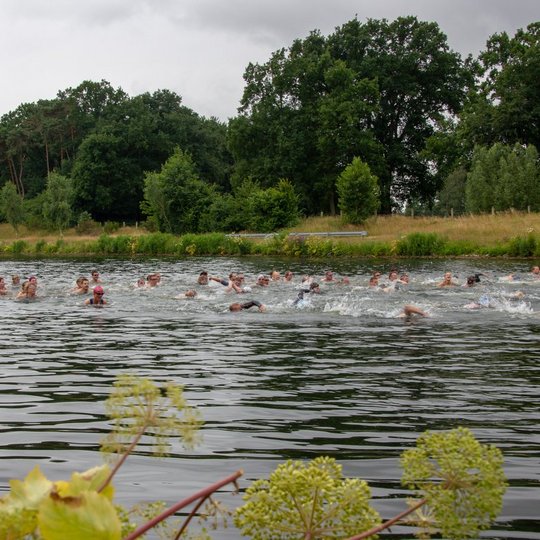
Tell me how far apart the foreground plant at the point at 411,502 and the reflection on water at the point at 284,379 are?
3136 mm

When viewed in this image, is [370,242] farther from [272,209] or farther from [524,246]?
[272,209]

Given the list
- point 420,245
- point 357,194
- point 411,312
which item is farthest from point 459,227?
point 411,312

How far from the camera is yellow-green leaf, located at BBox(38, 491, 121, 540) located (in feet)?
6.05

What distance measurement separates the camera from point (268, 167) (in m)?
71.8

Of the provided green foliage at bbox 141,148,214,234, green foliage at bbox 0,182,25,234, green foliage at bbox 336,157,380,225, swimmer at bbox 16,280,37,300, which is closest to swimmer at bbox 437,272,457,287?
swimmer at bbox 16,280,37,300

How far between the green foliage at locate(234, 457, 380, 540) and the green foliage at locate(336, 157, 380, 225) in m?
55.0

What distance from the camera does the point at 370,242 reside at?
50281 mm

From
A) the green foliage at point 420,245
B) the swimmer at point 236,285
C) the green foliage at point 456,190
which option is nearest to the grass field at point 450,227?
the green foliage at point 420,245

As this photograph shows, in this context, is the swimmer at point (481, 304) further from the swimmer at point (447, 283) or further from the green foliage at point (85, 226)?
the green foliage at point (85, 226)

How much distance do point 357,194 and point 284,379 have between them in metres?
45.8

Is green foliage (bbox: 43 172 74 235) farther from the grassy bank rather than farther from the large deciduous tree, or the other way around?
the large deciduous tree

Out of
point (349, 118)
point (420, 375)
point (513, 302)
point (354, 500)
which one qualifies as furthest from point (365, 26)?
point (354, 500)

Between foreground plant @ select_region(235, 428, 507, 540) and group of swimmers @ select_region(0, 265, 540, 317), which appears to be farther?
group of swimmers @ select_region(0, 265, 540, 317)

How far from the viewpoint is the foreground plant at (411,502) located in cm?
242
